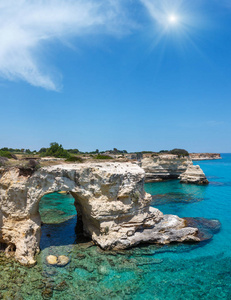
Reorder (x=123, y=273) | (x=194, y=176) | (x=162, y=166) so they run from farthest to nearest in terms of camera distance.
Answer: (x=162, y=166) < (x=194, y=176) < (x=123, y=273)

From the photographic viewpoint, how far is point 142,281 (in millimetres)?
10312

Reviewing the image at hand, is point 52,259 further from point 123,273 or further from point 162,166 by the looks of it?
point 162,166

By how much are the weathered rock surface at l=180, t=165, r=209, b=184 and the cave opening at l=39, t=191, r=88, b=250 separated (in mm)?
25505

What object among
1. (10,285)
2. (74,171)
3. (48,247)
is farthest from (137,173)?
(10,285)

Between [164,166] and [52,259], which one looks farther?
[164,166]

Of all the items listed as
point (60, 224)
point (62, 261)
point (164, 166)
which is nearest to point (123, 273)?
point (62, 261)

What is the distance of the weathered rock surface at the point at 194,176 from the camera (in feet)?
135

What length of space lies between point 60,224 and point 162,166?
3240 cm

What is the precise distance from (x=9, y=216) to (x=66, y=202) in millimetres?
14762

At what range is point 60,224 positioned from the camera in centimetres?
1792

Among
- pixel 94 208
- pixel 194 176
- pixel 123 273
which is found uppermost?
pixel 194 176

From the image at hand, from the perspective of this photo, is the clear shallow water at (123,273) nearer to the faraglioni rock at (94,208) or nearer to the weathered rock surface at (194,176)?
the faraglioni rock at (94,208)

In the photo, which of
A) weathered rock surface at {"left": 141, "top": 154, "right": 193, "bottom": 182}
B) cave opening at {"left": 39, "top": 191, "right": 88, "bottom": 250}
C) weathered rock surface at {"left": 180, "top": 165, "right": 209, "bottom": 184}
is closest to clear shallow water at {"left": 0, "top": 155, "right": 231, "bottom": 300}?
cave opening at {"left": 39, "top": 191, "right": 88, "bottom": 250}

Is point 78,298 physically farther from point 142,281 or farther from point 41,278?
point 142,281
